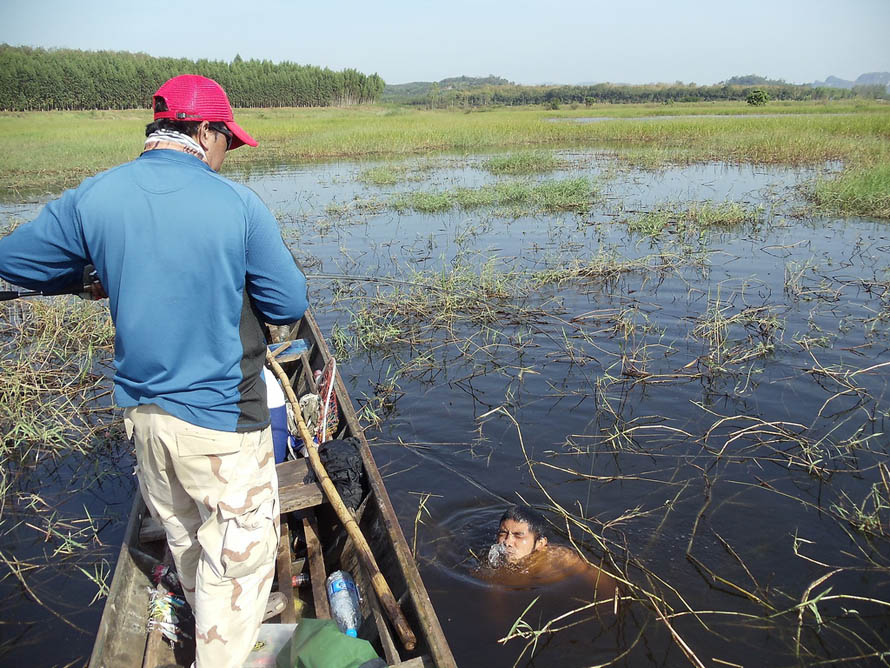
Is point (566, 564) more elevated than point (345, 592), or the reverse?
point (345, 592)

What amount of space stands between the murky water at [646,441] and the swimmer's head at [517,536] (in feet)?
0.74

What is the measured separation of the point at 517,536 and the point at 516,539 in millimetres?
22

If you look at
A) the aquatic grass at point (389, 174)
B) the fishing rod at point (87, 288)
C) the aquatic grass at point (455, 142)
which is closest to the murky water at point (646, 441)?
the fishing rod at point (87, 288)

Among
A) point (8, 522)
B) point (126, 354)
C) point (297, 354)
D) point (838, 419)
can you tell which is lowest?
point (8, 522)

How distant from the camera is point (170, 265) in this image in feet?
6.13

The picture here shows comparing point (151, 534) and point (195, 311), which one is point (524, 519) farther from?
point (195, 311)

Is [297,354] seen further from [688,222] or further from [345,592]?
[688,222]

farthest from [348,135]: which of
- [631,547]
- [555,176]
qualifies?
[631,547]

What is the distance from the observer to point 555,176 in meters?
16.8

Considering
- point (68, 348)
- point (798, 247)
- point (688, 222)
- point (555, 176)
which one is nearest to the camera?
point (68, 348)

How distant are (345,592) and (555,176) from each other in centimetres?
1537

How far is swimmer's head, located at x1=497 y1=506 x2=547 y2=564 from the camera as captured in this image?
11.6 feet

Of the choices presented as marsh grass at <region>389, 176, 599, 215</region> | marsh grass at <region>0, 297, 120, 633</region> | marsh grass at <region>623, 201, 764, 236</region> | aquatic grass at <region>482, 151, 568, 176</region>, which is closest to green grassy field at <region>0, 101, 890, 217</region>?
marsh grass at <region>623, 201, 764, 236</region>

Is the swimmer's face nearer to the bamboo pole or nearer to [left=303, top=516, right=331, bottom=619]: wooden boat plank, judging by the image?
the bamboo pole
